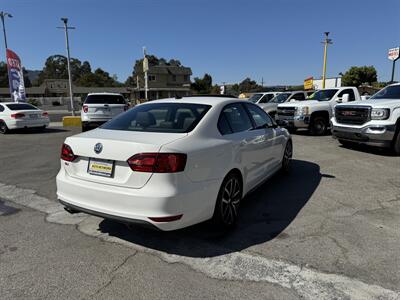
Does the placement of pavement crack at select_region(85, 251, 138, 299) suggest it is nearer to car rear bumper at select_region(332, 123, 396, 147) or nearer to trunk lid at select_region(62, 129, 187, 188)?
trunk lid at select_region(62, 129, 187, 188)

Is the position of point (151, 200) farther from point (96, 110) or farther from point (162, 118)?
point (96, 110)

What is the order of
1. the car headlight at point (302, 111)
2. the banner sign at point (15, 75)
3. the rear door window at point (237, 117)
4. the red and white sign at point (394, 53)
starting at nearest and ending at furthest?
1. the rear door window at point (237, 117)
2. the car headlight at point (302, 111)
3. the banner sign at point (15, 75)
4. the red and white sign at point (394, 53)

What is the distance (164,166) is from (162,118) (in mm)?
1133

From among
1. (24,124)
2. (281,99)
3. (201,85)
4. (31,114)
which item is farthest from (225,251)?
(201,85)

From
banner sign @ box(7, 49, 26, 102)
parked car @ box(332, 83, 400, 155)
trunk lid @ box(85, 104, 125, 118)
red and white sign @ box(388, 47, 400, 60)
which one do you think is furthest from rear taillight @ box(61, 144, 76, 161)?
red and white sign @ box(388, 47, 400, 60)

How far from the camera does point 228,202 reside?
148 inches

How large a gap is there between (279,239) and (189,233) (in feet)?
3.54

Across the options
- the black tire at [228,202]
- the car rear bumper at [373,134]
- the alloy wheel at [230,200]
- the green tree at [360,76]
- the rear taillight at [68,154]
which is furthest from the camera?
the green tree at [360,76]

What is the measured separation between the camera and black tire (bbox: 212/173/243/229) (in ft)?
11.6

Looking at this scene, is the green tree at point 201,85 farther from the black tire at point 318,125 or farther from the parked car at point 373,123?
the parked car at point 373,123

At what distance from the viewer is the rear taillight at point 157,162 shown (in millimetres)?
2918

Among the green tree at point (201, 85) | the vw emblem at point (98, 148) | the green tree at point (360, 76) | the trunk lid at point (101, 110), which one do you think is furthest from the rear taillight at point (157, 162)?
the green tree at point (201, 85)

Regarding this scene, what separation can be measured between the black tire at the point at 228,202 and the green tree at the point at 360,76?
218ft

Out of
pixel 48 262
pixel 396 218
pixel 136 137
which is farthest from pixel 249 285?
pixel 396 218
